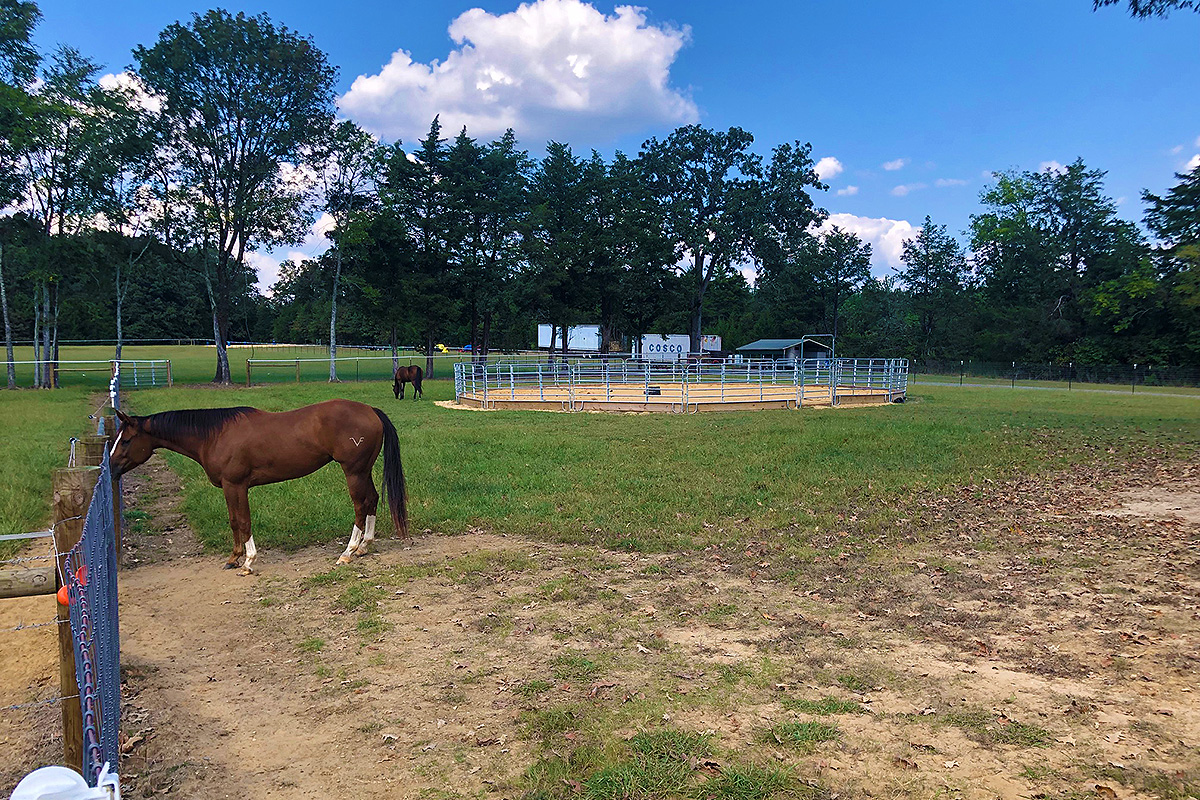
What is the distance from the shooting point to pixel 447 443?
12.7 metres

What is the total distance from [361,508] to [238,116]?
1277 inches

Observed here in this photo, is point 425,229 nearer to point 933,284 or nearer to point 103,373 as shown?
point 103,373

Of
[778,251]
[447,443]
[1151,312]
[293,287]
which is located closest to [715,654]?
[447,443]

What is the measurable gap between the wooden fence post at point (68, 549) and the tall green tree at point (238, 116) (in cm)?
3153

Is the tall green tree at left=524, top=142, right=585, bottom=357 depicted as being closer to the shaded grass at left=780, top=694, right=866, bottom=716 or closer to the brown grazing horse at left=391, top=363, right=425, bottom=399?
the brown grazing horse at left=391, top=363, right=425, bottom=399

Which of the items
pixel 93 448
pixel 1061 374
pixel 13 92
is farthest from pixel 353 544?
pixel 1061 374

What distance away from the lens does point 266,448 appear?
21.4 ft

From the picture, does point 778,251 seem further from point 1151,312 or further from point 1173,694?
point 1173,694

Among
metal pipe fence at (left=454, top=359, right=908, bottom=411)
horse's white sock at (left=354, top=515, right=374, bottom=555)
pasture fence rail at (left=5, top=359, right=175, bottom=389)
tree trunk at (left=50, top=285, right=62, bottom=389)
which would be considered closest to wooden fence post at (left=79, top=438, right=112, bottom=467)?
horse's white sock at (left=354, top=515, right=374, bottom=555)

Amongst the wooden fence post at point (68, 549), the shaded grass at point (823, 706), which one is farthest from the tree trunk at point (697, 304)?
the wooden fence post at point (68, 549)

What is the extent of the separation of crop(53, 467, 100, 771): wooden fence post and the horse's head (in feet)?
9.13

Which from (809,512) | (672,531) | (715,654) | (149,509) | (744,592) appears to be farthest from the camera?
(149,509)

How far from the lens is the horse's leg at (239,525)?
637 cm

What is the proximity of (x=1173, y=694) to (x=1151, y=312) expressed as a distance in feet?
182
